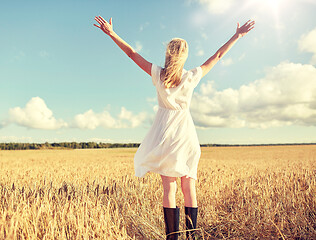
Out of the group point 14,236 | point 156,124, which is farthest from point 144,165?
point 14,236

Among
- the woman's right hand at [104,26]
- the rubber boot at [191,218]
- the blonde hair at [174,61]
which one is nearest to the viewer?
the blonde hair at [174,61]

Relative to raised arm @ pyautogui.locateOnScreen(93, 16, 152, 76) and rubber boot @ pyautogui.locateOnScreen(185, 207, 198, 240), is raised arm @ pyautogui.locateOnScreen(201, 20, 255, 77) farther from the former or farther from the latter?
rubber boot @ pyautogui.locateOnScreen(185, 207, 198, 240)

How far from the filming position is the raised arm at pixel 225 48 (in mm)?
3237

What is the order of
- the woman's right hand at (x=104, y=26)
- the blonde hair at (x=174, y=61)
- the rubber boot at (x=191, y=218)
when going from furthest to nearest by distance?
the woman's right hand at (x=104, y=26) < the rubber boot at (x=191, y=218) < the blonde hair at (x=174, y=61)

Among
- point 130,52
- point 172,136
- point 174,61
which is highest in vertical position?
point 130,52

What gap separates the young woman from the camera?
9.70 ft

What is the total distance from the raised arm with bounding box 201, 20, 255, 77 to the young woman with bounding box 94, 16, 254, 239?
7cm

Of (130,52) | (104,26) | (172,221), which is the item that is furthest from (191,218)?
(104,26)

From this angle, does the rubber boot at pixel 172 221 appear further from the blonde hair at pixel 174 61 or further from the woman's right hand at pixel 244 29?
the woman's right hand at pixel 244 29

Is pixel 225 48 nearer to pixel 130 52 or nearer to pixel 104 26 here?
pixel 130 52

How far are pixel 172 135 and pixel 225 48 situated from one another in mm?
1318

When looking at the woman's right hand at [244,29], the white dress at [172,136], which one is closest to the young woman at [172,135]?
the white dress at [172,136]

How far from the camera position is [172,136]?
9.79 ft

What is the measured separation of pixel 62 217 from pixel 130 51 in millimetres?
2081
